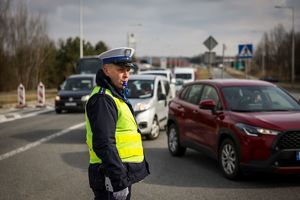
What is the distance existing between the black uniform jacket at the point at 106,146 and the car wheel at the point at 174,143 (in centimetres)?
659

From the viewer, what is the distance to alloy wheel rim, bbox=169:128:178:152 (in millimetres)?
10217

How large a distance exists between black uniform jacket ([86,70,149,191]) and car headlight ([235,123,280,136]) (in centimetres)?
392

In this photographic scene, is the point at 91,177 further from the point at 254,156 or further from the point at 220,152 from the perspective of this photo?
the point at 220,152

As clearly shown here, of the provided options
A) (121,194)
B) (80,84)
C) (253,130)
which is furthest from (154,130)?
(80,84)

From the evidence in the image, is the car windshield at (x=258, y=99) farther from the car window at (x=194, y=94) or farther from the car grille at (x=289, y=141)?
the car grille at (x=289, y=141)

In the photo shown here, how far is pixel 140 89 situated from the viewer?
13.5m

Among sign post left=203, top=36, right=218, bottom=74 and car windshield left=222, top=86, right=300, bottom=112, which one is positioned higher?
sign post left=203, top=36, right=218, bottom=74

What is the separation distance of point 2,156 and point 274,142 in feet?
19.6

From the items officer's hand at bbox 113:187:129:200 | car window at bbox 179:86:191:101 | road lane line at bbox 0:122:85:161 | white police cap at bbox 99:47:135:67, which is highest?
white police cap at bbox 99:47:135:67

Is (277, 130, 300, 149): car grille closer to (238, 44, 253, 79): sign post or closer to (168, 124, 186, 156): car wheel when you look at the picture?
(168, 124, 186, 156): car wheel

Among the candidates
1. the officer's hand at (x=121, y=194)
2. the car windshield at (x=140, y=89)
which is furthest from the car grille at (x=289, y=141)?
the car windshield at (x=140, y=89)

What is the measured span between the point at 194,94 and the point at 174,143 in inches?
46.3

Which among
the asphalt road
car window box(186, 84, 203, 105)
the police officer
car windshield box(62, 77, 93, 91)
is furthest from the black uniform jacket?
car windshield box(62, 77, 93, 91)

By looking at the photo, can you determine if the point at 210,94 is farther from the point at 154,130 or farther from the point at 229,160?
the point at 154,130
